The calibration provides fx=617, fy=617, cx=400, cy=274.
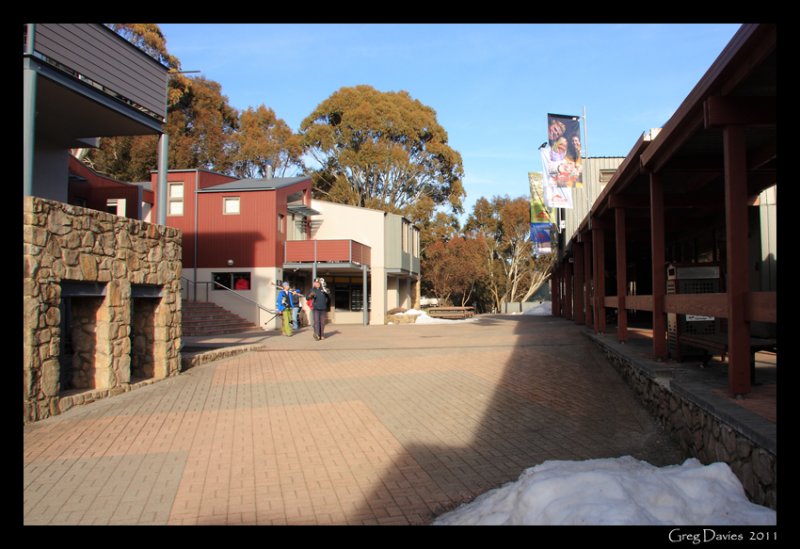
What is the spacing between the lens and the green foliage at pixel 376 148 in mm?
42281

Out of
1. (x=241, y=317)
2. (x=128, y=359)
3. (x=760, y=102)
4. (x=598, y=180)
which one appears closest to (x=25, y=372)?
(x=128, y=359)

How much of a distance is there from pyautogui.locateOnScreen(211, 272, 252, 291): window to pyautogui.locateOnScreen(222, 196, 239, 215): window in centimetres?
267

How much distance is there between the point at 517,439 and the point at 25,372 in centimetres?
544

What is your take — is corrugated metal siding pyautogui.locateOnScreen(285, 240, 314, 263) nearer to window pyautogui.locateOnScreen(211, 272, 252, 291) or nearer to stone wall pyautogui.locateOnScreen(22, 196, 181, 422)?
window pyautogui.locateOnScreen(211, 272, 252, 291)

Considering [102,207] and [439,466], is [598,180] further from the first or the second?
[439,466]

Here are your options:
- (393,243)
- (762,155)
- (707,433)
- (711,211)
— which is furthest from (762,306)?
(393,243)

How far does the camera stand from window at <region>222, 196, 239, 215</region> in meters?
26.4

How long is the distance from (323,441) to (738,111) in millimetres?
5145

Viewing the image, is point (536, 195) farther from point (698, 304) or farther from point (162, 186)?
point (698, 304)

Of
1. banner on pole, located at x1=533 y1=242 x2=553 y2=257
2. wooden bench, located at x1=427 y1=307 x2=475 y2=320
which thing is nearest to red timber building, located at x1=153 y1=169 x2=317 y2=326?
wooden bench, located at x1=427 y1=307 x2=475 y2=320

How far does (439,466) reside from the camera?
228 inches

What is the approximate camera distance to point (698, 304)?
6.56 metres

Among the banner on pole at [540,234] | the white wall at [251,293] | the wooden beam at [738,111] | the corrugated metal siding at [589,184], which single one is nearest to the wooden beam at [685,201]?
the wooden beam at [738,111]

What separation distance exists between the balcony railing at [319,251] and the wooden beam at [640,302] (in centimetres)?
1706
